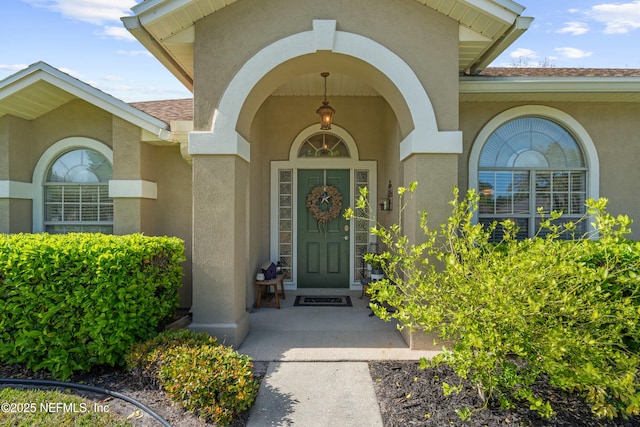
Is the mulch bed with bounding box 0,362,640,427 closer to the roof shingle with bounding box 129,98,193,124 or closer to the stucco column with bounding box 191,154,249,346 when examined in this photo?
the stucco column with bounding box 191,154,249,346

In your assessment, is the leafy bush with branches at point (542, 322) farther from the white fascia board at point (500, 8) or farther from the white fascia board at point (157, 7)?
the white fascia board at point (157, 7)

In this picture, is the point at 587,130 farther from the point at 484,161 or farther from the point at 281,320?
the point at 281,320

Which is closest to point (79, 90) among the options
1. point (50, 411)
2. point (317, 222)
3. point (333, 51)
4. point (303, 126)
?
point (303, 126)

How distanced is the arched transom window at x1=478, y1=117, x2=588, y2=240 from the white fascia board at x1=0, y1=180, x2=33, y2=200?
702 cm

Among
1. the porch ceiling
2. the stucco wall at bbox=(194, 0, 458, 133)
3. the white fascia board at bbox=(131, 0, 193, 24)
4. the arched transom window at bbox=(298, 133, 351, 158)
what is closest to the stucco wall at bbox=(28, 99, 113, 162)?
the porch ceiling

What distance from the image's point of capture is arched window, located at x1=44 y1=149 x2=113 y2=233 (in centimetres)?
551

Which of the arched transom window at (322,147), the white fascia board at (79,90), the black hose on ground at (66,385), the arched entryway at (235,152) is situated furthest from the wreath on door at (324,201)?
the black hose on ground at (66,385)

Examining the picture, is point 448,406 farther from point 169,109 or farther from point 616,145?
point 169,109

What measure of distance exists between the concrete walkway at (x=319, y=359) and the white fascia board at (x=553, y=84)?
3.57 m

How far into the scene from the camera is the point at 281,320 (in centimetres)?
514

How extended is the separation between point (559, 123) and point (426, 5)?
2852 millimetres

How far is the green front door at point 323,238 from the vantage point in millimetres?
6738

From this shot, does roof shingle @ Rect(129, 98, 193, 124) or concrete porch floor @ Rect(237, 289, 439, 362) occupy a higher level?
roof shingle @ Rect(129, 98, 193, 124)

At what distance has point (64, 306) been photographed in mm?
3350
